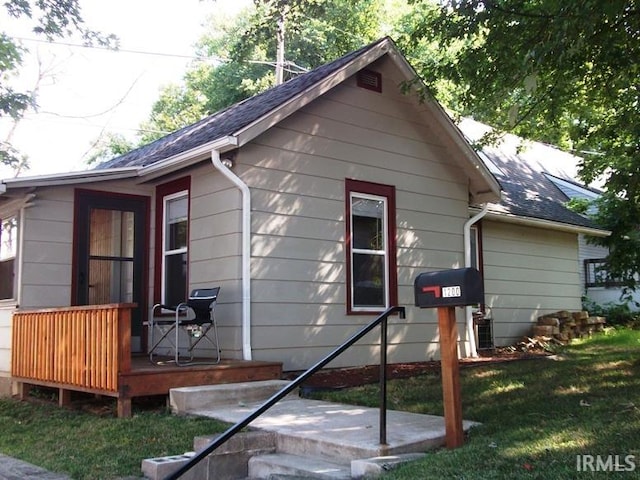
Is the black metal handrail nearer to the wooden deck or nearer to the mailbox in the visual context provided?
the mailbox

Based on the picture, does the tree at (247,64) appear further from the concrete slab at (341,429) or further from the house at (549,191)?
the concrete slab at (341,429)

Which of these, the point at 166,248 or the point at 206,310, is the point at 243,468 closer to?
the point at 206,310

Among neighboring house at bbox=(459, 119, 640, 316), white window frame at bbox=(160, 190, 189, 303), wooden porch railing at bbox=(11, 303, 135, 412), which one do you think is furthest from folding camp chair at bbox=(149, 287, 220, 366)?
neighboring house at bbox=(459, 119, 640, 316)

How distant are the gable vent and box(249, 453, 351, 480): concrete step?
570 cm

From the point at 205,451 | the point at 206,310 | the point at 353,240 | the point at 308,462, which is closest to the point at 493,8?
the point at 353,240

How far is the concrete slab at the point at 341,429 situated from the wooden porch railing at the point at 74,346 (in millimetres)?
925

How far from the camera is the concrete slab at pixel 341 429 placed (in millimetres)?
4172

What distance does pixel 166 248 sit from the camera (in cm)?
848

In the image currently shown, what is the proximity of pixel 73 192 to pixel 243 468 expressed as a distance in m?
5.01

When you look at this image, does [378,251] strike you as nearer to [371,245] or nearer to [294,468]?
[371,245]

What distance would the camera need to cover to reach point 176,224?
845 centimetres

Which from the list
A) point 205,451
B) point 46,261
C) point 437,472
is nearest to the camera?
point 205,451

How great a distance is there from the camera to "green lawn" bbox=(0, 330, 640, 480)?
353cm

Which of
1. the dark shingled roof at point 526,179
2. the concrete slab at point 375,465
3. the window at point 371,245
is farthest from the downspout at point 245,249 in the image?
the dark shingled roof at point 526,179
